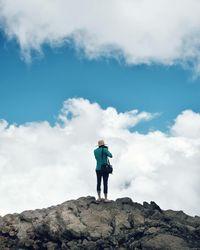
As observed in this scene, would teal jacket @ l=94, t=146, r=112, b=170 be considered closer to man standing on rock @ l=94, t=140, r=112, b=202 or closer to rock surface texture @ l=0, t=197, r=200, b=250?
man standing on rock @ l=94, t=140, r=112, b=202

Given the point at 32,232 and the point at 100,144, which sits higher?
the point at 100,144

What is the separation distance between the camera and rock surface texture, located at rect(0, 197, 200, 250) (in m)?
32.5

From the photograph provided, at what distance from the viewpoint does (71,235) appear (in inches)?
1314

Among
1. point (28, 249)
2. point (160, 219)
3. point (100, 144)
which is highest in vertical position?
point (100, 144)

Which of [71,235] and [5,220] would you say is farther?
[5,220]

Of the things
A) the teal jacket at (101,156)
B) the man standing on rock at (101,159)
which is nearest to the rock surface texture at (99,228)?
the man standing on rock at (101,159)

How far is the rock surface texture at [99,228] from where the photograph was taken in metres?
32.5

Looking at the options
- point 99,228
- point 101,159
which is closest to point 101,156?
point 101,159

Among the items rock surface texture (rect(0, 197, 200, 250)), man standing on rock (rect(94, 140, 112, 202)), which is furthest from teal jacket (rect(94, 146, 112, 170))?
rock surface texture (rect(0, 197, 200, 250))

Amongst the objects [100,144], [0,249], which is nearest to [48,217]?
[0,249]

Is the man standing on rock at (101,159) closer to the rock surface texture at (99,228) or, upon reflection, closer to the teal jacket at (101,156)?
the teal jacket at (101,156)

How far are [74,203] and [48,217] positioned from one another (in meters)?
3.04

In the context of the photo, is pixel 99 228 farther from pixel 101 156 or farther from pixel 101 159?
pixel 101 156

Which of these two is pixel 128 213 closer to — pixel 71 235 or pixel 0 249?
pixel 71 235
